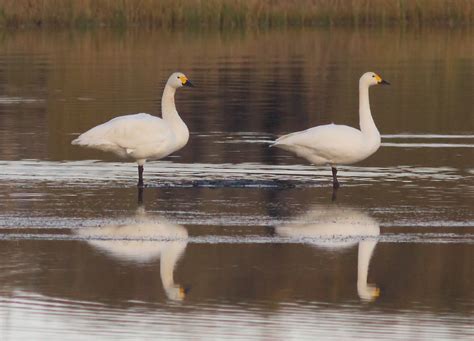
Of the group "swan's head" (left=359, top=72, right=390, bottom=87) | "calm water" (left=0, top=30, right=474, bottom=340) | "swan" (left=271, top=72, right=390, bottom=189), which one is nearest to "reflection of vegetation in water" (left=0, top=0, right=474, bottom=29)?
"calm water" (left=0, top=30, right=474, bottom=340)

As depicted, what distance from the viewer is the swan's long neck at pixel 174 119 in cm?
1477

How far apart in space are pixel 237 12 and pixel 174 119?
94.1 ft

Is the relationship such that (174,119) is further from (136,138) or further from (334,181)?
(334,181)

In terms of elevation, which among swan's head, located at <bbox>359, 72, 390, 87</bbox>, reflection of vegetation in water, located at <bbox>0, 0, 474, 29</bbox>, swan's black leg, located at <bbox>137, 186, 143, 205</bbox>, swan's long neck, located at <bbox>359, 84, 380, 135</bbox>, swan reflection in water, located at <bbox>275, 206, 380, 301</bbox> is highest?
swan's head, located at <bbox>359, 72, 390, 87</bbox>

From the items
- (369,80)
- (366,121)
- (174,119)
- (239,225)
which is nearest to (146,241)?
(239,225)

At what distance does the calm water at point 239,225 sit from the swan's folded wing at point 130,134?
444 millimetres

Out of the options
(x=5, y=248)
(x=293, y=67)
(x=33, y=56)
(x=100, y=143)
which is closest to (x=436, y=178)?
(x=100, y=143)

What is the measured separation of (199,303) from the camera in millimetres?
9344

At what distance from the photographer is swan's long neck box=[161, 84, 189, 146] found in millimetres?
14773

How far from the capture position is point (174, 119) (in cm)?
1502

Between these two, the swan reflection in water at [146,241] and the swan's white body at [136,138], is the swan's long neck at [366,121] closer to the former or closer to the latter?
the swan's white body at [136,138]

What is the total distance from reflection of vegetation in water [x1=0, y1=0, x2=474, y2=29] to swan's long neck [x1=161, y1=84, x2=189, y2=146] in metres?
28.0

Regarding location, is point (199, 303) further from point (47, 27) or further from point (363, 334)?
point (47, 27)

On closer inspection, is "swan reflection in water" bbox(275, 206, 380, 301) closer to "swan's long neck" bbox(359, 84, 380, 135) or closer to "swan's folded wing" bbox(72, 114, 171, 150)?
"swan's long neck" bbox(359, 84, 380, 135)
